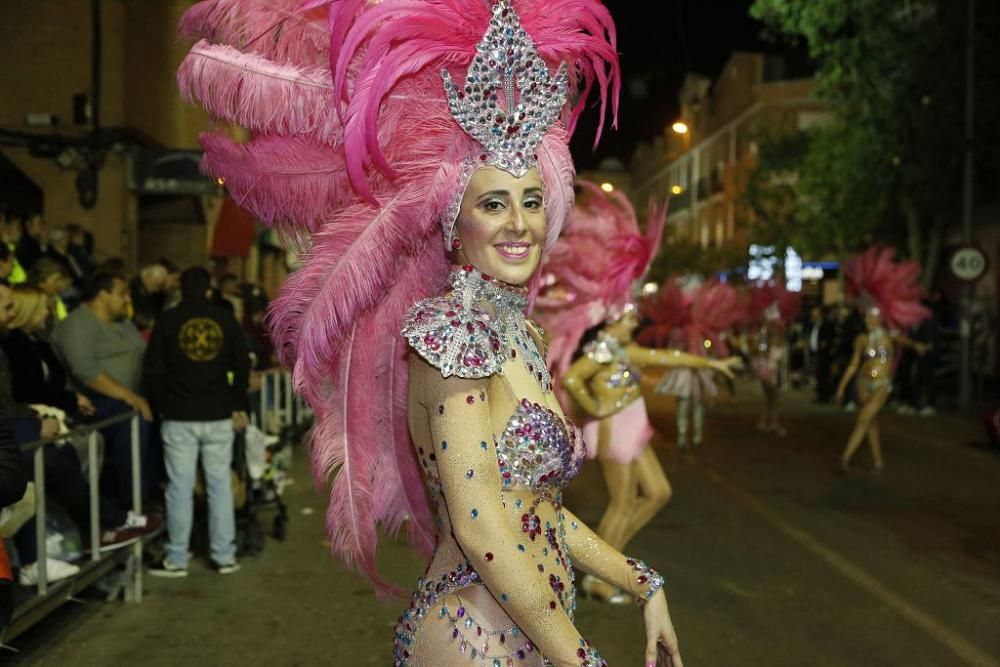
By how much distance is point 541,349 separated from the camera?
2934 mm

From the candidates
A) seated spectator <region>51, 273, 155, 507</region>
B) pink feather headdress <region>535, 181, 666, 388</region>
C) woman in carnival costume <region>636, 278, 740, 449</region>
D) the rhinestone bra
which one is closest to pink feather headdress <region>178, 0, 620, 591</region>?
the rhinestone bra

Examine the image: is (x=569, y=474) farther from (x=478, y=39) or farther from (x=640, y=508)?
(x=640, y=508)

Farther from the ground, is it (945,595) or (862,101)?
(862,101)

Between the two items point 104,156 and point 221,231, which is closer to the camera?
point 104,156

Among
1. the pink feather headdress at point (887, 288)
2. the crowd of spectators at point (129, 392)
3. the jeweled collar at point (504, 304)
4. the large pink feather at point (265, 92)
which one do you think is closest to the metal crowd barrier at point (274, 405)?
the crowd of spectators at point (129, 392)

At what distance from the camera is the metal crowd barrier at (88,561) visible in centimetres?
575

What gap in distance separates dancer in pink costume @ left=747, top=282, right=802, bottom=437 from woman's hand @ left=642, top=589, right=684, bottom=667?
1514 centimetres

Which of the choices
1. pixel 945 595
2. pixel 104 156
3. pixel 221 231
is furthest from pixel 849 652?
pixel 221 231

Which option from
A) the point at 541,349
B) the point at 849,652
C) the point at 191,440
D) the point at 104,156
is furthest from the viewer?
the point at 104,156

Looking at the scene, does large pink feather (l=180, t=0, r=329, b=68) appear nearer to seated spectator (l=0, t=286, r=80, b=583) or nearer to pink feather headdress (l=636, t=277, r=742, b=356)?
seated spectator (l=0, t=286, r=80, b=583)

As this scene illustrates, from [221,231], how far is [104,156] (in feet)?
10.4

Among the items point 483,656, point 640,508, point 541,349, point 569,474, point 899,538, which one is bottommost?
point 899,538

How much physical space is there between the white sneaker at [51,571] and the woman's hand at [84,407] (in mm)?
1360

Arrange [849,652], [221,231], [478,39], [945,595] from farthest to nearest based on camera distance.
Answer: [221,231]
[945,595]
[849,652]
[478,39]
